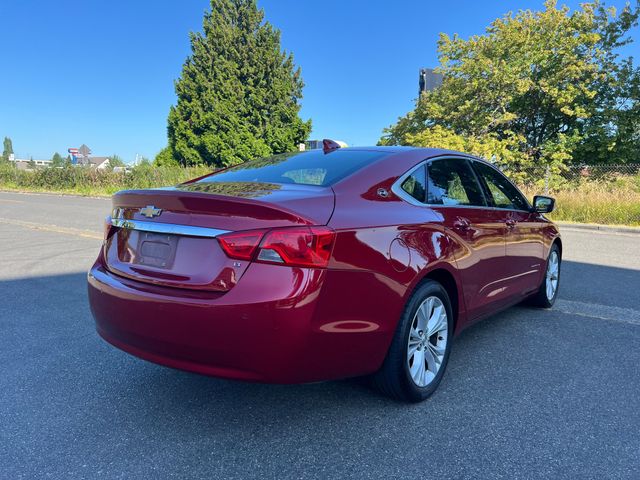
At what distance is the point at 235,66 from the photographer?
3334 cm

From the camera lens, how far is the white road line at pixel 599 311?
4500mm

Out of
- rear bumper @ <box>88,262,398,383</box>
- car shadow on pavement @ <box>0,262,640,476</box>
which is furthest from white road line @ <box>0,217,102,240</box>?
rear bumper @ <box>88,262,398,383</box>

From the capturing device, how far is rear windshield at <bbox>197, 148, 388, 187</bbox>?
2.79m

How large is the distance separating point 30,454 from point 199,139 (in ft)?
108

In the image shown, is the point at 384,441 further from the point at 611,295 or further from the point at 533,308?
the point at 611,295

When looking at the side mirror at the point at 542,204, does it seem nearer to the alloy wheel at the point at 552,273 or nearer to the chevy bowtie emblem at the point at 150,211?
the alloy wheel at the point at 552,273

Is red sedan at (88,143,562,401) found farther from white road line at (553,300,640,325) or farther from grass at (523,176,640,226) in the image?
grass at (523,176,640,226)

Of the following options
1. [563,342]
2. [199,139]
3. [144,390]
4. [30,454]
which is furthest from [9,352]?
[199,139]

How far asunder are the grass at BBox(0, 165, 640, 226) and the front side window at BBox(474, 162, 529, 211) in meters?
12.7

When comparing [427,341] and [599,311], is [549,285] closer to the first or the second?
[599,311]

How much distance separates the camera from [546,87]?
75.1ft

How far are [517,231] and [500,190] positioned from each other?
36 cm

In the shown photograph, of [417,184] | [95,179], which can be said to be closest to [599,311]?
[417,184]

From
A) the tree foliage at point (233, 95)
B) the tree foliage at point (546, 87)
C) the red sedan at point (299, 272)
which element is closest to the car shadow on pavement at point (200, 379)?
the red sedan at point (299, 272)
